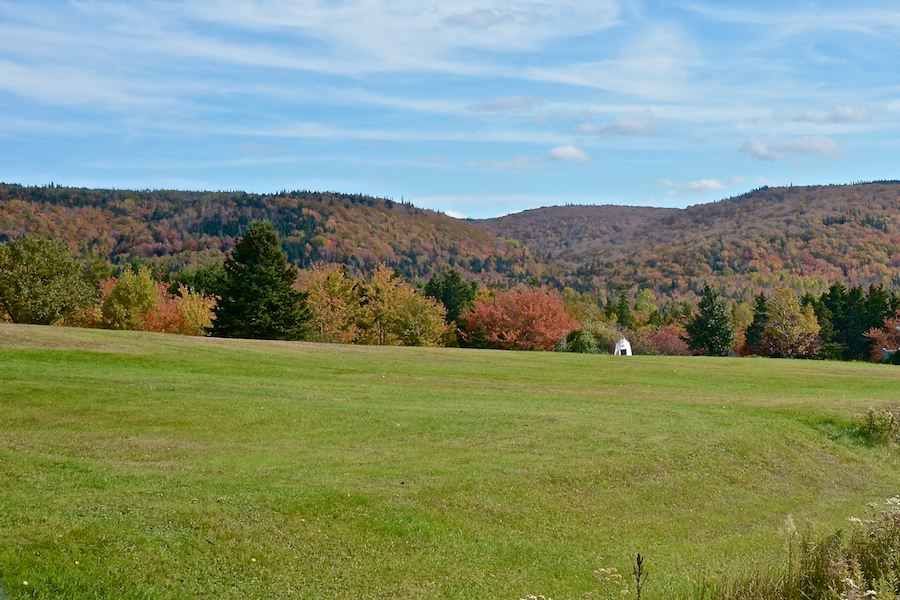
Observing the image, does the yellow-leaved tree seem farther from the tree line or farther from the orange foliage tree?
the orange foliage tree

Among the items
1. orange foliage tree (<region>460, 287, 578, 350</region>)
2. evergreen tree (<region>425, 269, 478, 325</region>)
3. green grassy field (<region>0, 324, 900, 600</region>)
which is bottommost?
green grassy field (<region>0, 324, 900, 600</region>)

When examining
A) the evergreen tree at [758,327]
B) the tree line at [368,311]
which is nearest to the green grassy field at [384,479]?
the tree line at [368,311]

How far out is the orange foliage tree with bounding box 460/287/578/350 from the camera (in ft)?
250

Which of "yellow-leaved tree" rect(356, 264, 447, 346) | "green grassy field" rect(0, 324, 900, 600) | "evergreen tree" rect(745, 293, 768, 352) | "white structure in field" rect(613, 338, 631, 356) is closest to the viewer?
"green grassy field" rect(0, 324, 900, 600)

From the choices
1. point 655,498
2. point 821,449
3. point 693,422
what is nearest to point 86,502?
point 655,498

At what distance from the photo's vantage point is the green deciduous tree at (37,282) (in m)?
57.2

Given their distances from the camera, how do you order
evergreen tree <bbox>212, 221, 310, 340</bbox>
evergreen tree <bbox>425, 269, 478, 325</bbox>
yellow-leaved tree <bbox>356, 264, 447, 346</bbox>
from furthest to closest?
evergreen tree <bbox>425, 269, 478, 325</bbox> < yellow-leaved tree <bbox>356, 264, 447, 346</bbox> < evergreen tree <bbox>212, 221, 310, 340</bbox>

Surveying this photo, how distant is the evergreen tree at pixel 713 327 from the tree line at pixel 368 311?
0.11 m

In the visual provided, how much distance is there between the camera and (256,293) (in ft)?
178

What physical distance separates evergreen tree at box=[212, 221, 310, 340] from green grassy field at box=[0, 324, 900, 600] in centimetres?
2499

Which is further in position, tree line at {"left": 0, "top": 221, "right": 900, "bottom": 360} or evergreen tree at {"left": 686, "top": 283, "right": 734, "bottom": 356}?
evergreen tree at {"left": 686, "top": 283, "right": 734, "bottom": 356}

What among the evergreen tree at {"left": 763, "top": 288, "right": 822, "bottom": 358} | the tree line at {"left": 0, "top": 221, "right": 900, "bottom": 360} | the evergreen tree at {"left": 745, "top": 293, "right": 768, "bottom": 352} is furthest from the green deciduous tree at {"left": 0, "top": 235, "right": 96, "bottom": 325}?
the evergreen tree at {"left": 745, "top": 293, "right": 768, "bottom": 352}

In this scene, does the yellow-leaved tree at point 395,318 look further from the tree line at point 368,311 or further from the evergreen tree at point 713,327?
the evergreen tree at point 713,327

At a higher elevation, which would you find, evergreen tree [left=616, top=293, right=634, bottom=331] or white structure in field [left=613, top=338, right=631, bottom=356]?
evergreen tree [left=616, top=293, right=634, bottom=331]
